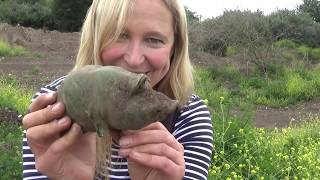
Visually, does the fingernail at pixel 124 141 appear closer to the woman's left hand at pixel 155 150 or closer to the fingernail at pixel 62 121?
the woman's left hand at pixel 155 150

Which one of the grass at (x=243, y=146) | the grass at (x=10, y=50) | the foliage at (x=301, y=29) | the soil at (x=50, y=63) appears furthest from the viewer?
the foliage at (x=301, y=29)

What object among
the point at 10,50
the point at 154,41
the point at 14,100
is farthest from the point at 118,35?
the point at 10,50

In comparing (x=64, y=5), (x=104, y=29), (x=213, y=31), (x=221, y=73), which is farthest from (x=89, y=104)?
(x=64, y=5)

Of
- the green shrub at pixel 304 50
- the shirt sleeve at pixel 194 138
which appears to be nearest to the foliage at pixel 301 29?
the green shrub at pixel 304 50

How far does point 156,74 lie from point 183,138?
0.42 metres

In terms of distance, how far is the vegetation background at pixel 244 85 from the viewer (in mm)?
6121

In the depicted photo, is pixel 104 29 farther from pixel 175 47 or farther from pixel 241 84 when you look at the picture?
pixel 241 84

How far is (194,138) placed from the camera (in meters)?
2.55

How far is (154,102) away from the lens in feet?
5.16

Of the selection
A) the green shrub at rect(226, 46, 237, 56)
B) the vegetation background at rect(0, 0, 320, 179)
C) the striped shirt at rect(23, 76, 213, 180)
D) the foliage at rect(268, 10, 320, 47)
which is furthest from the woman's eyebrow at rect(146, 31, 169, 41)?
the foliage at rect(268, 10, 320, 47)

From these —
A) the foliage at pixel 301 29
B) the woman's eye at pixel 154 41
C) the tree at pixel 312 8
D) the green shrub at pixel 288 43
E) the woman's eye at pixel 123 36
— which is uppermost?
the tree at pixel 312 8

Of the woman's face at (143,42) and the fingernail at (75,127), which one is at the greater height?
the woman's face at (143,42)

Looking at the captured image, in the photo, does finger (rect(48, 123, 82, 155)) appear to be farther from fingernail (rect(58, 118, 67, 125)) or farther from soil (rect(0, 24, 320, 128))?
soil (rect(0, 24, 320, 128))

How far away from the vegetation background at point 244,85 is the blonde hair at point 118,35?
155 centimetres
